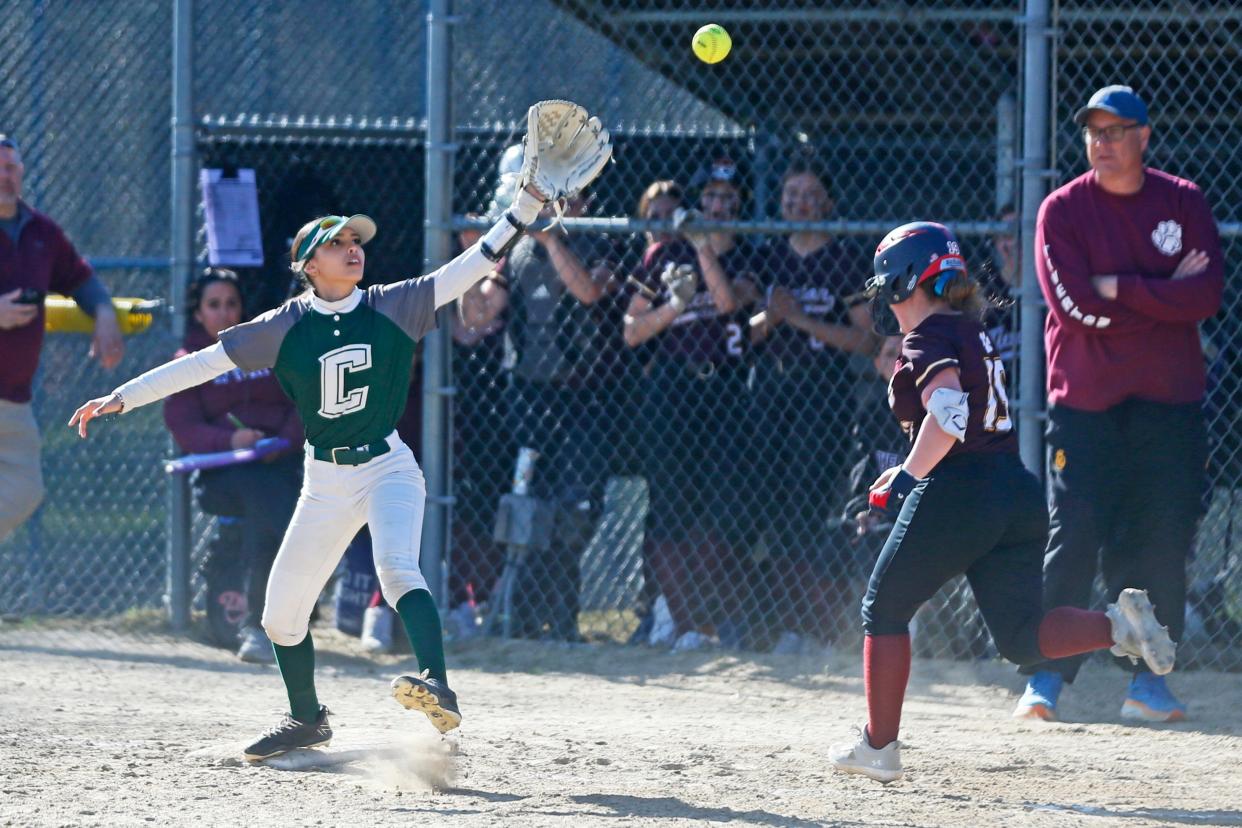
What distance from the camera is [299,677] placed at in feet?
15.3

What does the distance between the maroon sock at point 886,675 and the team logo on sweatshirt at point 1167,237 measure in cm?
195

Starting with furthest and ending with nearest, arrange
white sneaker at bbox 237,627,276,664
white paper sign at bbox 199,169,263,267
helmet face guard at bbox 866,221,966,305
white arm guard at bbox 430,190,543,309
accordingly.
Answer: white paper sign at bbox 199,169,263,267
white sneaker at bbox 237,627,276,664
white arm guard at bbox 430,190,543,309
helmet face guard at bbox 866,221,966,305

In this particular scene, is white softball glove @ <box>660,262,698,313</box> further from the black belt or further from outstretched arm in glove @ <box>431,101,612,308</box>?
the black belt

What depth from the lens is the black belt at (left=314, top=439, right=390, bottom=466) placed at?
4562 mm

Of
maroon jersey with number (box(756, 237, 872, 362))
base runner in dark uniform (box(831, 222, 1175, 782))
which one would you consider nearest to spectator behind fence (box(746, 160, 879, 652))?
maroon jersey with number (box(756, 237, 872, 362))

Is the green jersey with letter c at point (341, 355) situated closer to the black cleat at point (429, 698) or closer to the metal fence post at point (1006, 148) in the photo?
the black cleat at point (429, 698)

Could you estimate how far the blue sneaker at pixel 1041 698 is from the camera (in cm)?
554

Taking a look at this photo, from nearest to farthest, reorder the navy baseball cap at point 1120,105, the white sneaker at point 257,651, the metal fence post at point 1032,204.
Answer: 1. the navy baseball cap at point 1120,105
2. the metal fence post at point 1032,204
3. the white sneaker at point 257,651

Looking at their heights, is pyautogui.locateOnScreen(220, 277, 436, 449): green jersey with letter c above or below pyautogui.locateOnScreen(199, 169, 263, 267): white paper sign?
below

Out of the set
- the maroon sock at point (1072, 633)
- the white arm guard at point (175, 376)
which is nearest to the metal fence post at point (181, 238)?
the white arm guard at point (175, 376)

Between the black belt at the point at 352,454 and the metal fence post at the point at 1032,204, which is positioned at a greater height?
the metal fence post at the point at 1032,204

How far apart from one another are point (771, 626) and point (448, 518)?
1.46m

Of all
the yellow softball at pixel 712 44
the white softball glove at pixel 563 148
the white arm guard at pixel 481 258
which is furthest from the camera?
the yellow softball at pixel 712 44

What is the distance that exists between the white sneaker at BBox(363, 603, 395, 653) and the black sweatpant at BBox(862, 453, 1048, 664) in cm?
322
